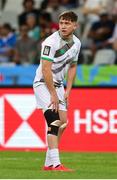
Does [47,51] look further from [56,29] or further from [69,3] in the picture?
[69,3]

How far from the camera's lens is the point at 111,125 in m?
16.4

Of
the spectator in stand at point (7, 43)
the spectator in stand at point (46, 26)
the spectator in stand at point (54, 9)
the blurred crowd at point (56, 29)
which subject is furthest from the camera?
the spectator in stand at point (54, 9)

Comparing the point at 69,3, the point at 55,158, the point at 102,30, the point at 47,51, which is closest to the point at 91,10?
the point at 69,3

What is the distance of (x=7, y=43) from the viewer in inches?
842

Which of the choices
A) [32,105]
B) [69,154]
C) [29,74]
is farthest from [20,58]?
[69,154]

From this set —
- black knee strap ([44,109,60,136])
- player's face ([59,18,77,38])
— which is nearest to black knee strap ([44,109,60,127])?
black knee strap ([44,109,60,136])

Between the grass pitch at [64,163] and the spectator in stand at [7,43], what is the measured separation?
17.8 feet

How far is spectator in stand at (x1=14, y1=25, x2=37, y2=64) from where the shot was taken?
68.5 ft

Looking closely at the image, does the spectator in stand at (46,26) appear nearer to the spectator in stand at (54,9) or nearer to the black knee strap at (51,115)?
the spectator in stand at (54,9)

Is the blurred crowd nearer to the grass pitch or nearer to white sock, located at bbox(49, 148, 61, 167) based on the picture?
the grass pitch

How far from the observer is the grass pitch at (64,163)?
438 inches

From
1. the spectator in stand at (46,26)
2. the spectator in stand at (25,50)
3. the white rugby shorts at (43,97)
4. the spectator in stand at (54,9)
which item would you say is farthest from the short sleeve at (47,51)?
the spectator in stand at (54,9)

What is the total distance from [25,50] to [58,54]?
9.11m

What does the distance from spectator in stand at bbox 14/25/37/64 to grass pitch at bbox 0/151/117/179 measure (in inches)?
209
